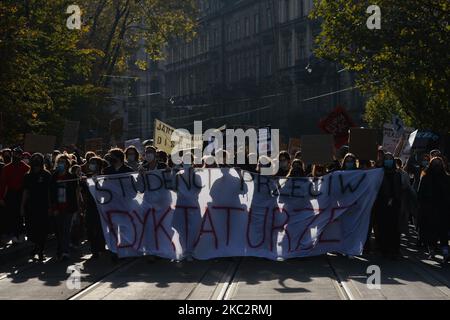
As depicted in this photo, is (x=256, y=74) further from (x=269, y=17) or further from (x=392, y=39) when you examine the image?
(x=392, y=39)

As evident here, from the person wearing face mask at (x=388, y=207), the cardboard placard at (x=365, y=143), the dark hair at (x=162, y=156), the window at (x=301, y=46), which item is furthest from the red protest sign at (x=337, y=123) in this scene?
the window at (x=301, y=46)

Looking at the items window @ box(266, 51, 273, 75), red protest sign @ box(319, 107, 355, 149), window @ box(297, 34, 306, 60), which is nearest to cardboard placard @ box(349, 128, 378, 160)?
red protest sign @ box(319, 107, 355, 149)

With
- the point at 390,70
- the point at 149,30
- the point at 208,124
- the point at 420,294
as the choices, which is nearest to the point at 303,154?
the point at 420,294

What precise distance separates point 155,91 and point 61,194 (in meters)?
88.7

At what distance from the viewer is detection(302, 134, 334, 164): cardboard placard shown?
16.9 m

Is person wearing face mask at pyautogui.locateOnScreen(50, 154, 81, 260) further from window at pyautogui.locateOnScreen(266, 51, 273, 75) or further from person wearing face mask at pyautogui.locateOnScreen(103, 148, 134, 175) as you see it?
window at pyautogui.locateOnScreen(266, 51, 273, 75)

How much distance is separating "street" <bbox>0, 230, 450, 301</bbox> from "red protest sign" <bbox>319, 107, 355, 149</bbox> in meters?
6.96

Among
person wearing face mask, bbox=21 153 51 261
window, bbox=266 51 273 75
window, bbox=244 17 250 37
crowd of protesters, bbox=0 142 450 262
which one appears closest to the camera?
crowd of protesters, bbox=0 142 450 262

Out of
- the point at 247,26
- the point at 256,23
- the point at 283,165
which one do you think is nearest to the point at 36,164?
the point at 283,165

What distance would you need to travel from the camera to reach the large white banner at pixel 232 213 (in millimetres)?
14898

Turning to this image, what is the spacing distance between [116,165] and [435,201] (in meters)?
5.04

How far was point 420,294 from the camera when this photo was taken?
36.8 feet
